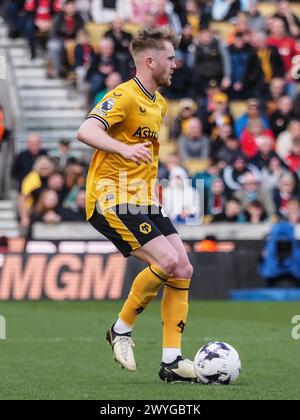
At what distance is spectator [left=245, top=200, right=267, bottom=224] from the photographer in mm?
20188

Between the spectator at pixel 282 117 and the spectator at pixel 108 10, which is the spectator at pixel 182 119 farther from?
the spectator at pixel 108 10

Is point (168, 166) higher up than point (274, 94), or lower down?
lower down

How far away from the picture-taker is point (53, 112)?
24094 mm

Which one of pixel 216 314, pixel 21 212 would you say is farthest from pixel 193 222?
pixel 216 314

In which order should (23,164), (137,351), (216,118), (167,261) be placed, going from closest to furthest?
(167,261), (137,351), (23,164), (216,118)

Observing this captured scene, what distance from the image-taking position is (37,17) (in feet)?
78.4

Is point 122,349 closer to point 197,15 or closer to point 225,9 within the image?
point 197,15

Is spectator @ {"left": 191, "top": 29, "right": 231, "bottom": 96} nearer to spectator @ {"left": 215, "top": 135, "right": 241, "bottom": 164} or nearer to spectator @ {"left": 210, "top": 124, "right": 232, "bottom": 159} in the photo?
spectator @ {"left": 210, "top": 124, "right": 232, "bottom": 159}

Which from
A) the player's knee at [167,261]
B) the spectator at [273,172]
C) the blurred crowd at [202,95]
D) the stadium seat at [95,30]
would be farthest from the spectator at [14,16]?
the player's knee at [167,261]

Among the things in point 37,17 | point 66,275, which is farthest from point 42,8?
point 66,275

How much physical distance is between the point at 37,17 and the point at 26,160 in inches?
156

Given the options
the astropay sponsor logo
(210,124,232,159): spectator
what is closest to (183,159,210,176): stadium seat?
(210,124,232,159): spectator

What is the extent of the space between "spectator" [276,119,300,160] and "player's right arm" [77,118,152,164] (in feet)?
42.9

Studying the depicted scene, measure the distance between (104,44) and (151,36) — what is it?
13.5 meters
